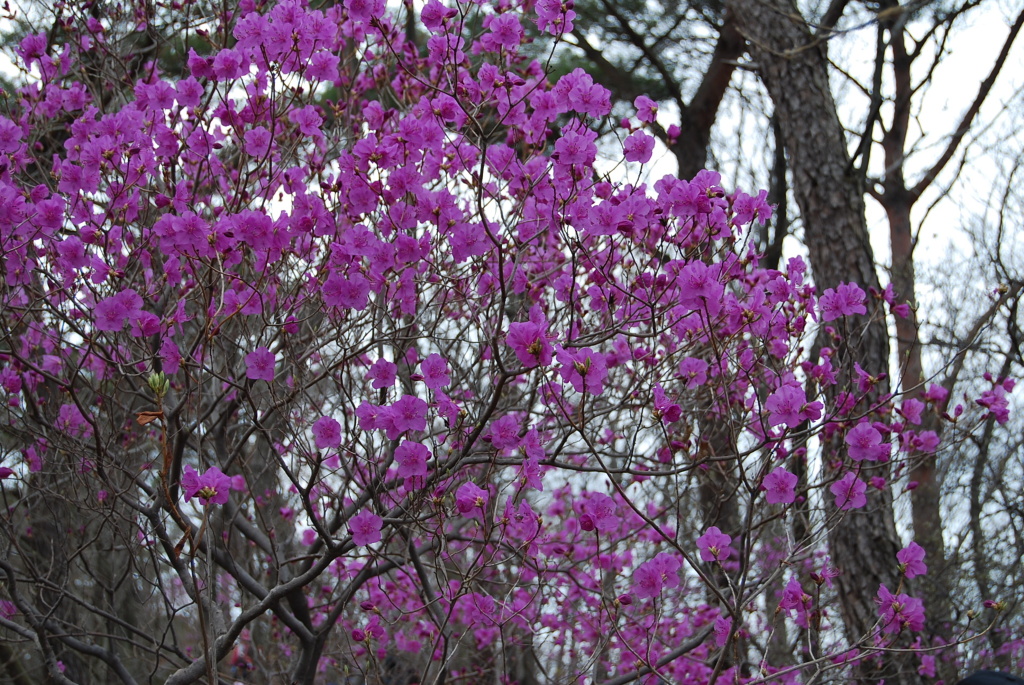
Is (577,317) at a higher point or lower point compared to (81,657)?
higher

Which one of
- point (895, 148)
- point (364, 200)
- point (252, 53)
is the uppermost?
point (895, 148)

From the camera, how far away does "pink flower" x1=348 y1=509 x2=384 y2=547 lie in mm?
2555

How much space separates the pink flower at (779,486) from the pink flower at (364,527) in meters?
1.30

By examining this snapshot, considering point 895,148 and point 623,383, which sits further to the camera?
point 895,148

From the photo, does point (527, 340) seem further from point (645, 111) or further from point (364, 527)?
point (645, 111)

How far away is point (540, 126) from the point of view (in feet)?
9.74

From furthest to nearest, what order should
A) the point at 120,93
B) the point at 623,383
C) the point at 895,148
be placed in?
the point at 895,148 → the point at 623,383 → the point at 120,93

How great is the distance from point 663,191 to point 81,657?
164 inches

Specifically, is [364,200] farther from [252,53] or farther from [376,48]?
[376,48]

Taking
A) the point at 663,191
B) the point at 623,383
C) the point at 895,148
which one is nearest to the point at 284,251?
the point at 663,191

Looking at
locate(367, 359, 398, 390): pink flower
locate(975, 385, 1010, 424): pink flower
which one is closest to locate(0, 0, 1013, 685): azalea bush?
locate(367, 359, 398, 390): pink flower

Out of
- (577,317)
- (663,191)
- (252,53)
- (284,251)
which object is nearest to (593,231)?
(663,191)

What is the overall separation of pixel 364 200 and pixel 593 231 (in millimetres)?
835

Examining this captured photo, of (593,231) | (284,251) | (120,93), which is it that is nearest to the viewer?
(593,231)
